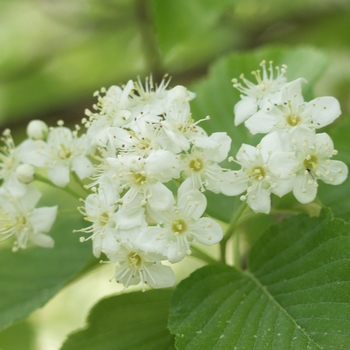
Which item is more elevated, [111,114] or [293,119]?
[111,114]

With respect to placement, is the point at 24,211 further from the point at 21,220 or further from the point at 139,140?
the point at 139,140

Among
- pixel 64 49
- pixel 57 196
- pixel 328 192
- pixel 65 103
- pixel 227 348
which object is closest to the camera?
pixel 227 348

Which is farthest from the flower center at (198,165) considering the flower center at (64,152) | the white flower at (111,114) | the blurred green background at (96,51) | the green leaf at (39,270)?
the blurred green background at (96,51)

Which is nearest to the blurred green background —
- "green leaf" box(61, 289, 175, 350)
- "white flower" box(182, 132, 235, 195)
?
"green leaf" box(61, 289, 175, 350)

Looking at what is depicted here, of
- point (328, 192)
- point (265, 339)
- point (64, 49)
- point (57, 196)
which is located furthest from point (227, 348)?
point (64, 49)

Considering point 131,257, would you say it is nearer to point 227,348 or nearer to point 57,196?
point 227,348

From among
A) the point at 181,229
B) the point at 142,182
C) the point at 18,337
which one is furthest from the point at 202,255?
the point at 18,337

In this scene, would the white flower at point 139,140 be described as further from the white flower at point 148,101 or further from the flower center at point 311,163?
the flower center at point 311,163

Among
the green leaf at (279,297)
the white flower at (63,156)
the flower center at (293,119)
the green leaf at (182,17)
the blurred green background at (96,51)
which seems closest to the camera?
the green leaf at (279,297)
